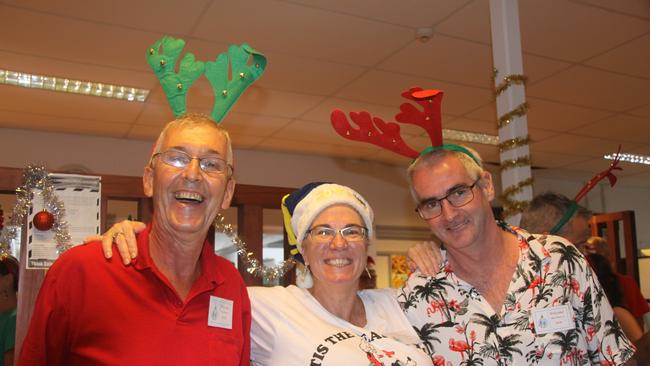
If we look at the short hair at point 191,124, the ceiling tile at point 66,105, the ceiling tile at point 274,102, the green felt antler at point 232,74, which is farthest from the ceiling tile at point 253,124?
the short hair at point 191,124

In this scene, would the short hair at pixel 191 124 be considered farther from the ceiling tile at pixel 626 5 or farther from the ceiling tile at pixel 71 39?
the ceiling tile at pixel 626 5

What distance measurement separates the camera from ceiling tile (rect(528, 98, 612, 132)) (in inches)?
237

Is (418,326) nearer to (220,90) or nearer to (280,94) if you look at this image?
(220,90)

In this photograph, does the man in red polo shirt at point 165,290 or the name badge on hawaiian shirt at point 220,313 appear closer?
the man in red polo shirt at point 165,290

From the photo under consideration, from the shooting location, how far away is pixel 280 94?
5535mm

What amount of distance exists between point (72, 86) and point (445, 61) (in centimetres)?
333

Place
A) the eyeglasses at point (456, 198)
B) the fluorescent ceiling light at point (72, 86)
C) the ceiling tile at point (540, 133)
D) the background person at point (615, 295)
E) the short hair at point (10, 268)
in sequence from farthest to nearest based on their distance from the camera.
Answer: the ceiling tile at point (540, 133)
the fluorescent ceiling light at point (72, 86)
the background person at point (615, 295)
the short hair at point (10, 268)
the eyeglasses at point (456, 198)

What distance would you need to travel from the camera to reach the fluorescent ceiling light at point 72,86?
16.7 ft

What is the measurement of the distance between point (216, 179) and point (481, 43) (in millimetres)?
3185

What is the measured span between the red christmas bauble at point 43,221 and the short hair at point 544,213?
2353 mm

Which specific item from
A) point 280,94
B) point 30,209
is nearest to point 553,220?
point 30,209

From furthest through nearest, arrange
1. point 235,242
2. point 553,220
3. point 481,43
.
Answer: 1. point 481,43
2. point 553,220
3. point 235,242

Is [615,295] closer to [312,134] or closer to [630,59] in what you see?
[630,59]

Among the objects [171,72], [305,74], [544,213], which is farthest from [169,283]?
[305,74]
